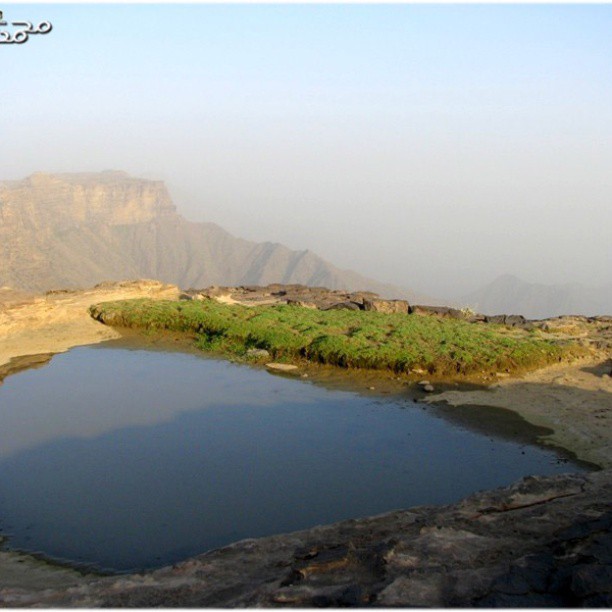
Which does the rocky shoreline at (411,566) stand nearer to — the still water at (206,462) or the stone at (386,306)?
the still water at (206,462)

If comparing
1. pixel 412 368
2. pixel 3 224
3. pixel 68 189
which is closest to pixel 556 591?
pixel 412 368

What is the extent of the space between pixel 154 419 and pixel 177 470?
8.75 feet

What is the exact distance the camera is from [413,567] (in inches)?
187

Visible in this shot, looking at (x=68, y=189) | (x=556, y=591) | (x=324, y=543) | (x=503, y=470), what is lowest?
(x=503, y=470)

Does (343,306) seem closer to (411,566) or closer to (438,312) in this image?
(438,312)

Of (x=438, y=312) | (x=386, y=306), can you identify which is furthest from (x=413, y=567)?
(x=438, y=312)

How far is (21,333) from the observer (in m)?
17.8

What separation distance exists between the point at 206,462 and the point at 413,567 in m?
4.93

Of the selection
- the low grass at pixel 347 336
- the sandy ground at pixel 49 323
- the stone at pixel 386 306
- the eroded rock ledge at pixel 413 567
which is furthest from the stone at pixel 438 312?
the eroded rock ledge at pixel 413 567

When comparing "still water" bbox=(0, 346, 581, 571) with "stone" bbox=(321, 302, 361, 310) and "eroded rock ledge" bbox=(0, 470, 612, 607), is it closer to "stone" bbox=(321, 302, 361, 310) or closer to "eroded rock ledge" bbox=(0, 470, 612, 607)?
"eroded rock ledge" bbox=(0, 470, 612, 607)

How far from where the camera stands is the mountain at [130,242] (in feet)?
285

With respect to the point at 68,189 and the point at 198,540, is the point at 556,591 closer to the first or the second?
the point at 198,540

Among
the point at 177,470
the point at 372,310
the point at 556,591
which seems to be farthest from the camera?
the point at 372,310

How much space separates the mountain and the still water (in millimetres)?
68840
